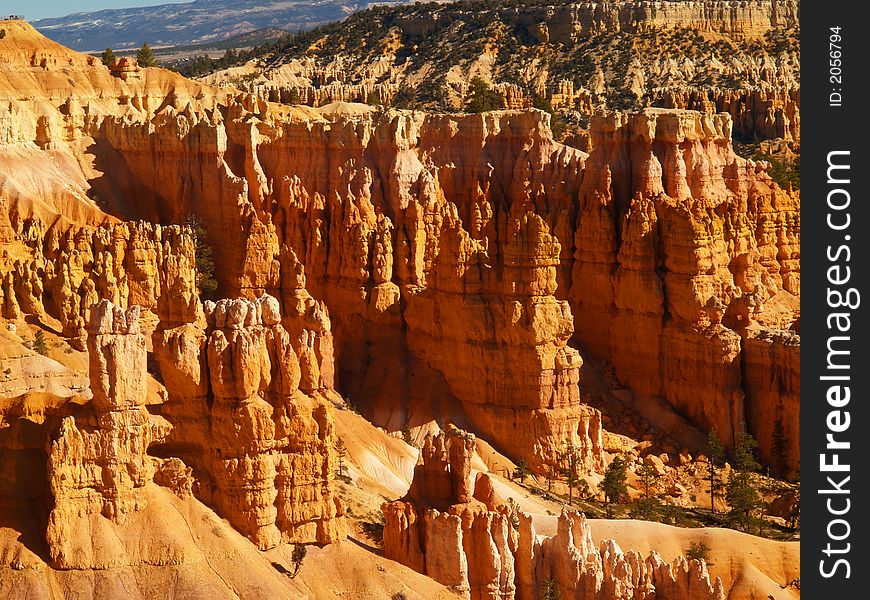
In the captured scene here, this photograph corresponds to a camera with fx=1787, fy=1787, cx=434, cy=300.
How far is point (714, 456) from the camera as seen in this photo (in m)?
67.9

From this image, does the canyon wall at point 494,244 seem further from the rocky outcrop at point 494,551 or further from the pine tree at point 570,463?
the rocky outcrop at point 494,551

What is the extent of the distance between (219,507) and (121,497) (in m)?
3.29

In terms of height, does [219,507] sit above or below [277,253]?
below

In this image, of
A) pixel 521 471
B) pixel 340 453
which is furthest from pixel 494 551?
pixel 521 471

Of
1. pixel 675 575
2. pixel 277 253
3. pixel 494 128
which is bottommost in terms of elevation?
pixel 675 575

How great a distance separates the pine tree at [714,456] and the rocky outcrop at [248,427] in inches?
968

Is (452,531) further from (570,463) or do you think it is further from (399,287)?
(399,287)

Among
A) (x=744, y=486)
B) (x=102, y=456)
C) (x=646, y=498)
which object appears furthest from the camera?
(x=744, y=486)

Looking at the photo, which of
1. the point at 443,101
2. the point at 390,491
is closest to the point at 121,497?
the point at 390,491

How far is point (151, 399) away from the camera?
145 ft

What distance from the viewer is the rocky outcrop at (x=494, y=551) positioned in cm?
4566

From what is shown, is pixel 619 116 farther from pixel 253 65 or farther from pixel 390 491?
pixel 253 65

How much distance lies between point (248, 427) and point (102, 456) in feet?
13.7

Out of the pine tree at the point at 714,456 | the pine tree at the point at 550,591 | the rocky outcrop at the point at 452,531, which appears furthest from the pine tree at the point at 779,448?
the rocky outcrop at the point at 452,531
